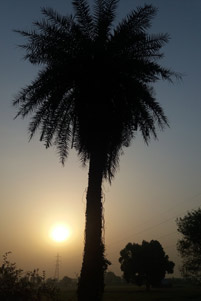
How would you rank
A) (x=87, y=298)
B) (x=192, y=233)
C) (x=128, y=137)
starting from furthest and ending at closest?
(x=192, y=233)
(x=128, y=137)
(x=87, y=298)

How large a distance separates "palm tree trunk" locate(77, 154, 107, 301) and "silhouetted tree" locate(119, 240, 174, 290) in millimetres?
71080

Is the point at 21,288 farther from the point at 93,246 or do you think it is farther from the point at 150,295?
the point at 150,295

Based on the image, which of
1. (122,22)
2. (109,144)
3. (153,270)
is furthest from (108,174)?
(153,270)

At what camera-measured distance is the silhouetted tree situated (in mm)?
79875

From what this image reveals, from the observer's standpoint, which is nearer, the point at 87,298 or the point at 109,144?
the point at 87,298

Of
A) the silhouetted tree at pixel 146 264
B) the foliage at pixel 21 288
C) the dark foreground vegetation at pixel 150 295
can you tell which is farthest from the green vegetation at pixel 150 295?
the foliage at pixel 21 288

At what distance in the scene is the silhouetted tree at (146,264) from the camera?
7988 centimetres

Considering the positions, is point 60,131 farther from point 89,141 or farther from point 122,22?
point 122,22

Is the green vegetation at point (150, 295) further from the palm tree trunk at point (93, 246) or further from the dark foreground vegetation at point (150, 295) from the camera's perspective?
the palm tree trunk at point (93, 246)

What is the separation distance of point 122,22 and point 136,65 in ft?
8.15

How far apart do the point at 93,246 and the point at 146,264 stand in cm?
7151

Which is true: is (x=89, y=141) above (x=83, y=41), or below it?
below

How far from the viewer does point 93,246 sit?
13.1m

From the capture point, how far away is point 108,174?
17.2m
